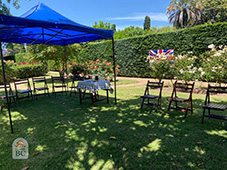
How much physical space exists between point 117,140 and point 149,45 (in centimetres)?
1082

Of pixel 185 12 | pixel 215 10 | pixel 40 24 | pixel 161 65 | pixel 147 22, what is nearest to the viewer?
pixel 40 24

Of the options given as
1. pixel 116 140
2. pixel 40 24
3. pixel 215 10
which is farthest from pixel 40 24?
pixel 215 10

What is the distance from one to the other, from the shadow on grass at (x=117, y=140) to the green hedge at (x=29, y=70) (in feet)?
37.5

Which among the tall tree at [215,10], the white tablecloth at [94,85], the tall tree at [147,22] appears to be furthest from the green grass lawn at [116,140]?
the tall tree at [147,22]

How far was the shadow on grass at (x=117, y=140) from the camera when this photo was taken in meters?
2.45

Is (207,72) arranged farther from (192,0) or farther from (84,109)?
(192,0)

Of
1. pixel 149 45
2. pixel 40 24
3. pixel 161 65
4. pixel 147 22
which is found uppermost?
pixel 147 22

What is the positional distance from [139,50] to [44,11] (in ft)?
30.6

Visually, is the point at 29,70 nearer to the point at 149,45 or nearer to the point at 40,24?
the point at 149,45

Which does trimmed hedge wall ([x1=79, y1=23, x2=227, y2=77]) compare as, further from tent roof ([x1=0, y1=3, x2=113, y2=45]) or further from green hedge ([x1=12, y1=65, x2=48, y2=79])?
tent roof ([x1=0, y1=3, x2=113, y2=45])

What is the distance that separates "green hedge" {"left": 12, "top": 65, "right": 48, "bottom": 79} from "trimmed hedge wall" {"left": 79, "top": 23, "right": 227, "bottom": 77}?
450 cm

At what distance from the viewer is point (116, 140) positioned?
313 centimetres

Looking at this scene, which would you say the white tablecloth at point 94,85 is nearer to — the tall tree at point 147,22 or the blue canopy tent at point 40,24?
the blue canopy tent at point 40,24

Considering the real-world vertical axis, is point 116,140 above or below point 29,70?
below
